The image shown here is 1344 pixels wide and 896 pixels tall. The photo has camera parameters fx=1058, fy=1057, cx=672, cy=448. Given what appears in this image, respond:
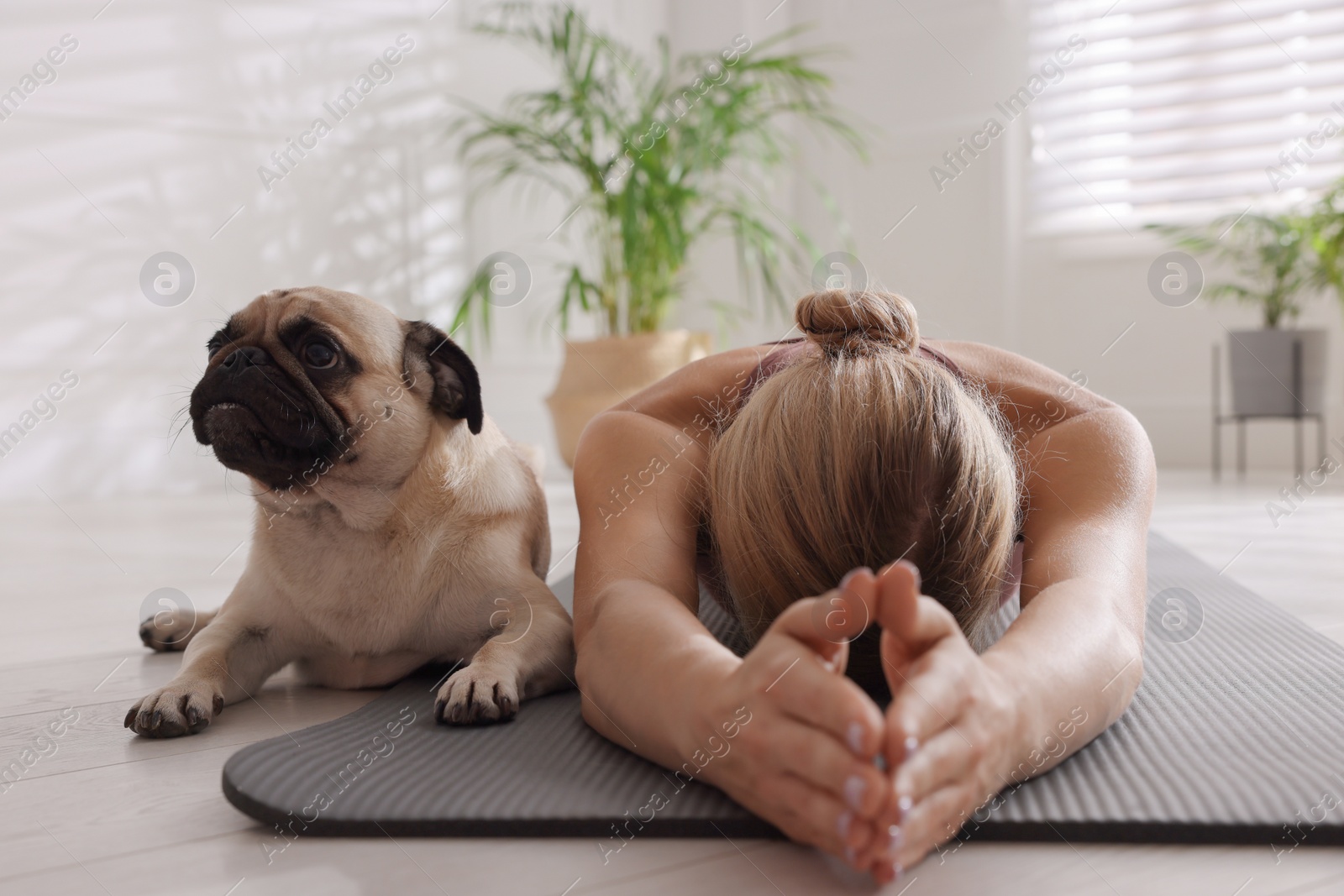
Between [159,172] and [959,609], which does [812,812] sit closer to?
[959,609]

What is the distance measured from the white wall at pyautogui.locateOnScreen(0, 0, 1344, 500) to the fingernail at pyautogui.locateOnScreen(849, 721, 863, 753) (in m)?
2.82

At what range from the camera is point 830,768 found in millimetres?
696

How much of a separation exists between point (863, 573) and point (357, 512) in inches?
32.1

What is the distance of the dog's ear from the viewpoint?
1.37m

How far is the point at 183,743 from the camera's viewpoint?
1.13 m

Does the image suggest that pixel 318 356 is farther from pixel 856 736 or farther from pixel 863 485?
pixel 856 736

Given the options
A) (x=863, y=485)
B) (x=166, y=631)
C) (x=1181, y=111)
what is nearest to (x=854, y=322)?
(x=863, y=485)

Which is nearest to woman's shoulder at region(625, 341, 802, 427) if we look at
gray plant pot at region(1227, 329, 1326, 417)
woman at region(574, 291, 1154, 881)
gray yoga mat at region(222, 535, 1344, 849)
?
woman at region(574, 291, 1154, 881)

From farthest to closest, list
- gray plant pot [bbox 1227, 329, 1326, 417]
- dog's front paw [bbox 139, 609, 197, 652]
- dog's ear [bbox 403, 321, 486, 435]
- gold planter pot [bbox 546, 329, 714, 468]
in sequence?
gold planter pot [bbox 546, 329, 714, 468]
gray plant pot [bbox 1227, 329, 1326, 417]
dog's front paw [bbox 139, 609, 197, 652]
dog's ear [bbox 403, 321, 486, 435]

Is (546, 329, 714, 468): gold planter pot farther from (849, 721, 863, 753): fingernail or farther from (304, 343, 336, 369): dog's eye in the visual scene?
(849, 721, 863, 753): fingernail

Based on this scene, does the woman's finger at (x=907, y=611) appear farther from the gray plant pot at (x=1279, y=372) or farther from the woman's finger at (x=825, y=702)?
the gray plant pot at (x=1279, y=372)

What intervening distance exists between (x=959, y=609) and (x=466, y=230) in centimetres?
455

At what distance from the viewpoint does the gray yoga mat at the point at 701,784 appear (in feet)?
2.70

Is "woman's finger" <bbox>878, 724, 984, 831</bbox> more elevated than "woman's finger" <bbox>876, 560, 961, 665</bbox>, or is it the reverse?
"woman's finger" <bbox>876, 560, 961, 665</bbox>
